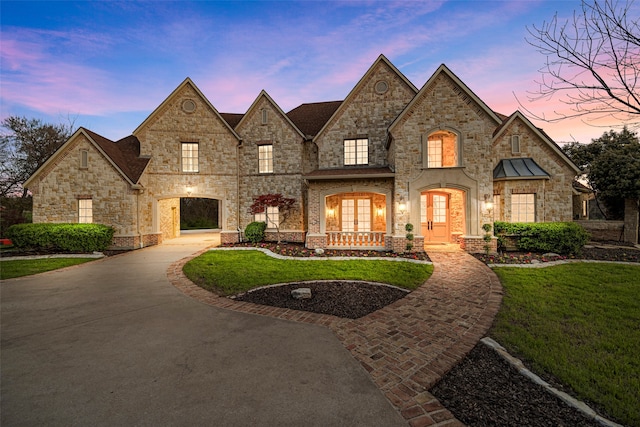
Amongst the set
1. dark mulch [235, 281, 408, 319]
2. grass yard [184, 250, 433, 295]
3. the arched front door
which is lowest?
dark mulch [235, 281, 408, 319]

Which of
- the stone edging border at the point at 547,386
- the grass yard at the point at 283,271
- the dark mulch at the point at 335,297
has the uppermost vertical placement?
the grass yard at the point at 283,271

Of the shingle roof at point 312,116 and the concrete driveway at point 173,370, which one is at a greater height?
the shingle roof at point 312,116

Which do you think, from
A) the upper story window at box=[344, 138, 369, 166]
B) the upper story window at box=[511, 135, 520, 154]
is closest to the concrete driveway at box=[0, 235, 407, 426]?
the upper story window at box=[344, 138, 369, 166]

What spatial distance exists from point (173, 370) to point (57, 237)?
1515 cm

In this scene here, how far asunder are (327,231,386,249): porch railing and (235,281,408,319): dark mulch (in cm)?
564

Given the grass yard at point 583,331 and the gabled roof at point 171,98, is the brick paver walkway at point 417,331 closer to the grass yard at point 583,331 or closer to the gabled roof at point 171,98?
the grass yard at point 583,331

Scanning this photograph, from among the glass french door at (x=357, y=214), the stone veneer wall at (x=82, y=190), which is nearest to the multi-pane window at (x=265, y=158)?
the glass french door at (x=357, y=214)

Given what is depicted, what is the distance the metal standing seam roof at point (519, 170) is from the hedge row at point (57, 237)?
22103 mm

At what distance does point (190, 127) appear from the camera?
15969 millimetres

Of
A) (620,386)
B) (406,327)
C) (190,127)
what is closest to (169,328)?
(406,327)

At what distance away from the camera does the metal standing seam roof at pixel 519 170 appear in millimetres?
13359

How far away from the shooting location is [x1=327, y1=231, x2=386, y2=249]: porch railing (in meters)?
13.2

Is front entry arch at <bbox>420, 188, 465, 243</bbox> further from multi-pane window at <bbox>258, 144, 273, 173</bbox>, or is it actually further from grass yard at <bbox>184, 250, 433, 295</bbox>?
multi-pane window at <bbox>258, 144, 273, 173</bbox>

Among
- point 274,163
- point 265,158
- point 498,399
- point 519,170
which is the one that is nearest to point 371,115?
point 274,163
